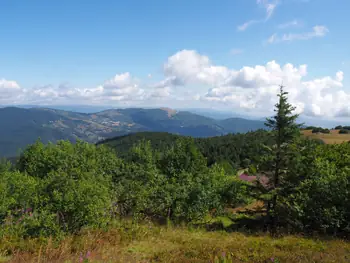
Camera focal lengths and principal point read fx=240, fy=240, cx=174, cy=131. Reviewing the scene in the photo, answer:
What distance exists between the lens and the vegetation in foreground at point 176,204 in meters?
10.7

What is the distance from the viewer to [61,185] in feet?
46.4

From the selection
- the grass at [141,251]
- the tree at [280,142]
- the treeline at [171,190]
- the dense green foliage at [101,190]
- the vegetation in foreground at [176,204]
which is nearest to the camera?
the grass at [141,251]

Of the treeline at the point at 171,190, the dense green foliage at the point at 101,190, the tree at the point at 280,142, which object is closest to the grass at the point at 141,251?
the dense green foliage at the point at 101,190

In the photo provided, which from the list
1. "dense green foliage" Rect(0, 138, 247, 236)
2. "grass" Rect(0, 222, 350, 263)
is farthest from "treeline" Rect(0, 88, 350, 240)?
"grass" Rect(0, 222, 350, 263)

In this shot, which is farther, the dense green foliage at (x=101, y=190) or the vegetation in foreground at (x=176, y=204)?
the dense green foliage at (x=101, y=190)

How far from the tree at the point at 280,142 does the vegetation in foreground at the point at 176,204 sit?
0.30ft

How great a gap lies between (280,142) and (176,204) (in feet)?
39.0

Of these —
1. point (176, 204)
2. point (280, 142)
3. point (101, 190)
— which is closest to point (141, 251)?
point (101, 190)

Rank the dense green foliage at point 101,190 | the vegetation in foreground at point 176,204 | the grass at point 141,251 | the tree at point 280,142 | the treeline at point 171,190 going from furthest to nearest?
1. the tree at point 280,142
2. the treeline at point 171,190
3. the dense green foliage at point 101,190
4. the vegetation in foreground at point 176,204
5. the grass at point 141,251

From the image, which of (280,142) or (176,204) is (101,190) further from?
(280,142)

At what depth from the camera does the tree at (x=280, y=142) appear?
22.2 m

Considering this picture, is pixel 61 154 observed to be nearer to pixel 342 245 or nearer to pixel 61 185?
pixel 61 185

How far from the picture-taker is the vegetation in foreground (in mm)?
10727

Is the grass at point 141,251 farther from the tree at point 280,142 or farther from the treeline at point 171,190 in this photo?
the tree at point 280,142
